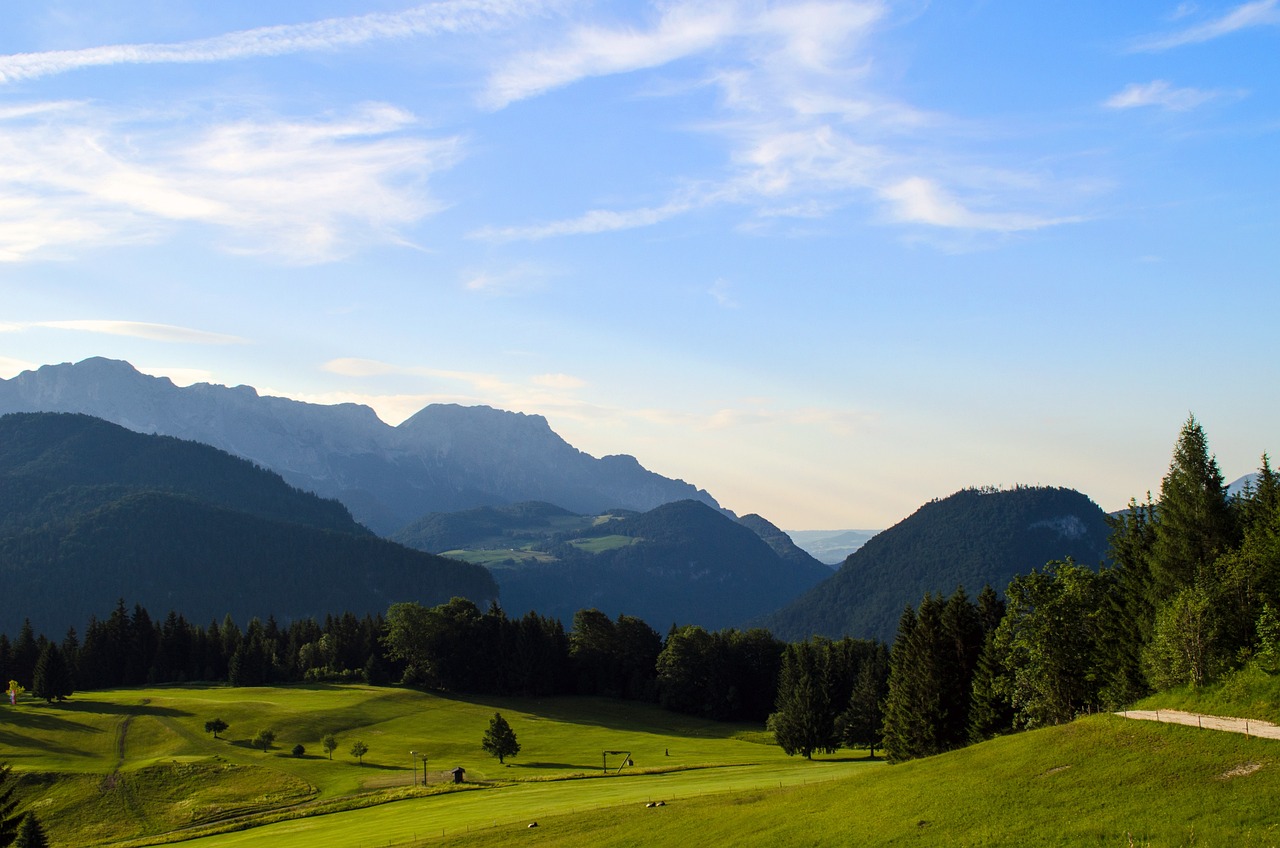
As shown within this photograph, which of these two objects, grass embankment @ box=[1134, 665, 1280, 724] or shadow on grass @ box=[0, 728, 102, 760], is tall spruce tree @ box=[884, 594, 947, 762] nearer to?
grass embankment @ box=[1134, 665, 1280, 724]

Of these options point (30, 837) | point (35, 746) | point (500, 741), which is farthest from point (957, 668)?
point (35, 746)

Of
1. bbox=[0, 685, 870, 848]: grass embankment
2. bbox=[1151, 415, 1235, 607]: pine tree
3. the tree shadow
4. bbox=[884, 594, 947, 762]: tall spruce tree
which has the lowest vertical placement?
bbox=[0, 685, 870, 848]: grass embankment

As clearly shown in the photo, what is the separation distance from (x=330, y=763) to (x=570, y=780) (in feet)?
110

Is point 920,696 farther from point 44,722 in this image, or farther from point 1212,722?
point 44,722

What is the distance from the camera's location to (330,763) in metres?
113

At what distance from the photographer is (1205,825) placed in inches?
1431

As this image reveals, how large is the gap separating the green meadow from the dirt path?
3.73 feet

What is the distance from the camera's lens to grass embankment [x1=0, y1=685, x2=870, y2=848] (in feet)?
273

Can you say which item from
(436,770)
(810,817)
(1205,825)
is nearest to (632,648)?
(436,770)

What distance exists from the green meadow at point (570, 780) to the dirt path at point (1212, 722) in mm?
1136

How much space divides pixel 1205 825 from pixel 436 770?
86.3 m

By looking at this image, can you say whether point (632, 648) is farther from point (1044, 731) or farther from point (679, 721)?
point (1044, 731)

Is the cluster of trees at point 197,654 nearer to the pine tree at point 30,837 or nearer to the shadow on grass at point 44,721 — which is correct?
the shadow on grass at point 44,721

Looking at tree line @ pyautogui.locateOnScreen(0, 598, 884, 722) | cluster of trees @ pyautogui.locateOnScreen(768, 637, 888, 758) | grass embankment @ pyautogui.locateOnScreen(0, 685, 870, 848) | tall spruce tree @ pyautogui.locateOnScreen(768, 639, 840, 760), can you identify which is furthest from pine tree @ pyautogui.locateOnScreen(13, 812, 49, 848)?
tree line @ pyautogui.locateOnScreen(0, 598, 884, 722)
